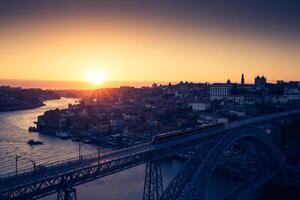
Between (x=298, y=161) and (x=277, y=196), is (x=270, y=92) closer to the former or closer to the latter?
(x=298, y=161)

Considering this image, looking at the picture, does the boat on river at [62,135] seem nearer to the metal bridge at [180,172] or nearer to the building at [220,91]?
the metal bridge at [180,172]

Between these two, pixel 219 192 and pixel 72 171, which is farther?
pixel 219 192

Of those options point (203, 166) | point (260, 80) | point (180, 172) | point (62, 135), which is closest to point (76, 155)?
point (62, 135)

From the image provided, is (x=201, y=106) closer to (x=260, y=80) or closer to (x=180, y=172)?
(x=260, y=80)

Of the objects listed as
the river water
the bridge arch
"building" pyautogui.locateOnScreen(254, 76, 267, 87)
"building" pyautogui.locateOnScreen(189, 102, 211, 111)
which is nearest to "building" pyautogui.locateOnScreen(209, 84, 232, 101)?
"building" pyautogui.locateOnScreen(254, 76, 267, 87)

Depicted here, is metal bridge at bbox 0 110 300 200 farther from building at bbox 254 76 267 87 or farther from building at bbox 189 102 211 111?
building at bbox 254 76 267 87

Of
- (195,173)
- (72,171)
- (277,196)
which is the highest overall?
(72,171)

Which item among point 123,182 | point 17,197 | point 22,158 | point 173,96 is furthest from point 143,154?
point 173,96
